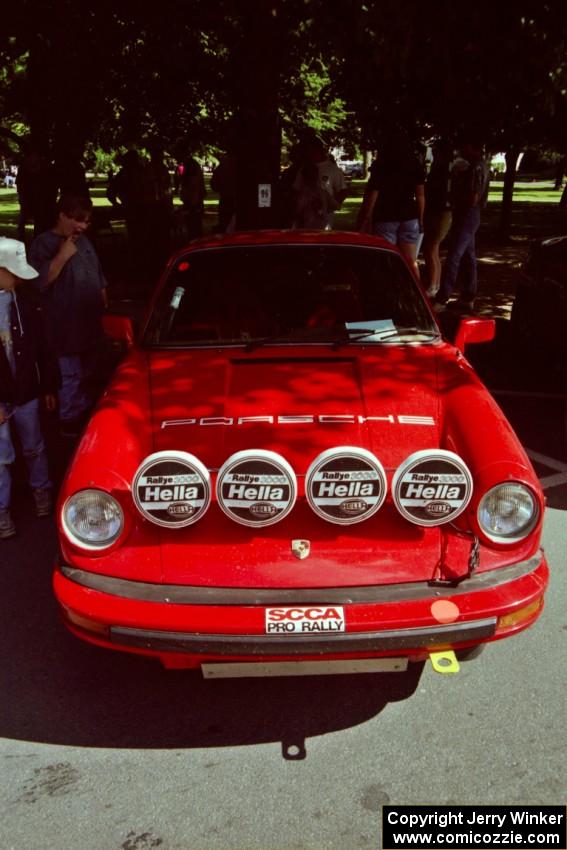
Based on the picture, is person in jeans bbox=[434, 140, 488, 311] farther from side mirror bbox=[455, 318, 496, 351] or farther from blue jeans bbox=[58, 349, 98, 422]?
side mirror bbox=[455, 318, 496, 351]

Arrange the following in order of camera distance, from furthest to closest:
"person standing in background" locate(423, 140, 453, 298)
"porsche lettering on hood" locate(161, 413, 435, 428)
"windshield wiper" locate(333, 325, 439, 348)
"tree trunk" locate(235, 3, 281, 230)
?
1. "person standing in background" locate(423, 140, 453, 298)
2. "tree trunk" locate(235, 3, 281, 230)
3. "windshield wiper" locate(333, 325, 439, 348)
4. "porsche lettering on hood" locate(161, 413, 435, 428)

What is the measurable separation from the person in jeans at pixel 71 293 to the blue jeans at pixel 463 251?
5.08m

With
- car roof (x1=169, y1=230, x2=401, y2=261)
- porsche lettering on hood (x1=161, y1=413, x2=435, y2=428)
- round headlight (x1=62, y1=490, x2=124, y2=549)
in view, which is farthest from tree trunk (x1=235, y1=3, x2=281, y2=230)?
round headlight (x1=62, y1=490, x2=124, y2=549)

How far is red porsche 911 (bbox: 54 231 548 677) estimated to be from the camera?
283 cm

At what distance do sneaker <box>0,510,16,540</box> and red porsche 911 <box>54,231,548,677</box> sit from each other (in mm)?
1457

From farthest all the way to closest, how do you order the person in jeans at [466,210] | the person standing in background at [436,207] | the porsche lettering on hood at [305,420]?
the person standing in background at [436,207] → the person in jeans at [466,210] → the porsche lettering on hood at [305,420]

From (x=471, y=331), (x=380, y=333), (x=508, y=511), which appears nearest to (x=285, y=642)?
(x=508, y=511)

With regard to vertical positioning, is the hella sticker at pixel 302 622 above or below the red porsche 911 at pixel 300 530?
below

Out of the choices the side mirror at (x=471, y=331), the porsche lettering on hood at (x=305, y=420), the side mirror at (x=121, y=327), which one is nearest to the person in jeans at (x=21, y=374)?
the side mirror at (x=121, y=327)

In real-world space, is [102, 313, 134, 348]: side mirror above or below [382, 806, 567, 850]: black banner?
above

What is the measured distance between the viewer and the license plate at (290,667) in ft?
9.39

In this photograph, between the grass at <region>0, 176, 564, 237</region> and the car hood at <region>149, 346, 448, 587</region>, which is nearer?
the car hood at <region>149, 346, 448, 587</region>

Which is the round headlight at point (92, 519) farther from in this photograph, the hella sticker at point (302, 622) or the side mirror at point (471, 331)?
the side mirror at point (471, 331)

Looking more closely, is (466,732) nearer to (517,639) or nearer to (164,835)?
(517,639)
